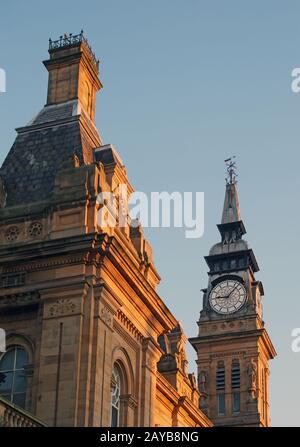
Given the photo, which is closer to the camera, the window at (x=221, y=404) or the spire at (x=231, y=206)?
the window at (x=221, y=404)

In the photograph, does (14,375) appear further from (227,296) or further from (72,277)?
(227,296)

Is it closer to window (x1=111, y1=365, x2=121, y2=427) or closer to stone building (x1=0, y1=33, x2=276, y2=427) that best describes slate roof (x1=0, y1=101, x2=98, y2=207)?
stone building (x1=0, y1=33, x2=276, y2=427)

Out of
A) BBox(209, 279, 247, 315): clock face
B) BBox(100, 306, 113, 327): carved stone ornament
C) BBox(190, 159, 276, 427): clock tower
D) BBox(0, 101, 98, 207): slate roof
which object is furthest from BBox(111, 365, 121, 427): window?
BBox(209, 279, 247, 315): clock face

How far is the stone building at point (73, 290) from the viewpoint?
118ft

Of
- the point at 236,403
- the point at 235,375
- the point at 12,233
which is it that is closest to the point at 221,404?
the point at 236,403

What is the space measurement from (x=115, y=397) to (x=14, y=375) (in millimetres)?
4375

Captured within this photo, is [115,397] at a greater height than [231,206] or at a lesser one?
lesser

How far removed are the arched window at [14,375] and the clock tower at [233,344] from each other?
153ft

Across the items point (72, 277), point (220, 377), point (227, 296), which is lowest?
point (72, 277)

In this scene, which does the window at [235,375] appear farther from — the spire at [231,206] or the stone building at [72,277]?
the stone building at [72,277]

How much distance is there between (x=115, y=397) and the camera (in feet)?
129

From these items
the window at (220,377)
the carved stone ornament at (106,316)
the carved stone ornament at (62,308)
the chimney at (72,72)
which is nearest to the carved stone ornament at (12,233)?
the carved stone ornament at (62,308)

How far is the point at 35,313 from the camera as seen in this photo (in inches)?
1487

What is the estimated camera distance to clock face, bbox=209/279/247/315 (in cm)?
8819
